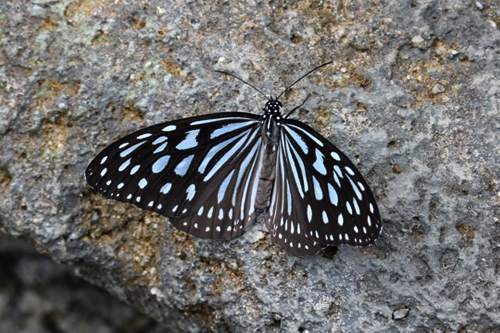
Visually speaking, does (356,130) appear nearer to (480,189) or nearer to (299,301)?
(480,189)

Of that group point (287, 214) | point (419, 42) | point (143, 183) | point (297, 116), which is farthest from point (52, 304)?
point (419, 42)

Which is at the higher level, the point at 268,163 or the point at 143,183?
the point at 268,163

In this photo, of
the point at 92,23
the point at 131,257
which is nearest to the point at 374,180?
the point at 131,257

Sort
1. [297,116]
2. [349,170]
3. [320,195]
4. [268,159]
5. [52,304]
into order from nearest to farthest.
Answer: [349,170] → [320,195] → [268,159] → [297,116] → [52,304]

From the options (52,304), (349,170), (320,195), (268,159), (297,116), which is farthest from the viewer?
(52,304)

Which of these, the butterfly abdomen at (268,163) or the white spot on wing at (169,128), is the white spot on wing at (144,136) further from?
the butterfly abdomen at (268,163)

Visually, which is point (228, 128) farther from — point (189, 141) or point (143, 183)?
point (143, 183)

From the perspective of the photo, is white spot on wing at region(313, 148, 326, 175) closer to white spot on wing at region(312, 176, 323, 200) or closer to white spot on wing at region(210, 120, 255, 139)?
white spot on wing at region(312, 176, 323, 200)
